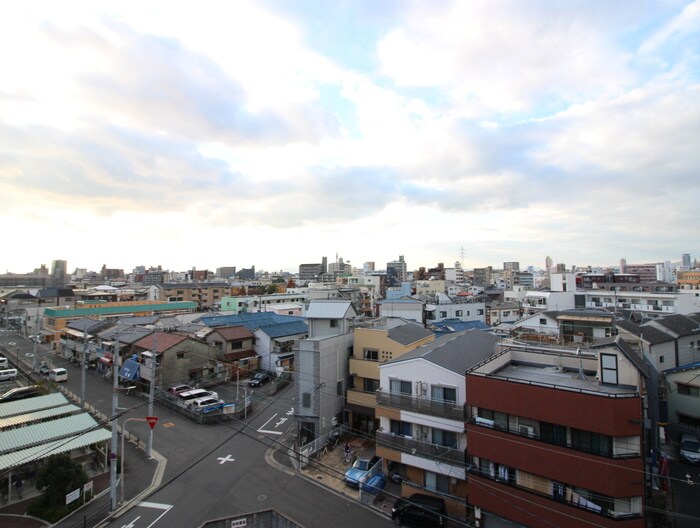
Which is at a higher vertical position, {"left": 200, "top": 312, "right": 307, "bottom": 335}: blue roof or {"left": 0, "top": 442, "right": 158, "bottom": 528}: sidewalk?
{"left": 200, "top": 312, "right": 307, "bottom": 335}: blue roof

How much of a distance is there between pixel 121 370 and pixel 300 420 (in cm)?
2089

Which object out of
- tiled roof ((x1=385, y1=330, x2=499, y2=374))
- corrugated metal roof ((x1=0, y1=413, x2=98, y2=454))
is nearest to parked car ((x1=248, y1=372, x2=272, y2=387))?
corrugated metal roof ((x1=0, y1=413, x2=98, y2=454))

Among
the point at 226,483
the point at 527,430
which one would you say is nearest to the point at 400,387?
the point at 527,430

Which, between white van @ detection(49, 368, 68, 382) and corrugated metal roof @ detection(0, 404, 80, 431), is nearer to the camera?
corrugated metal roof @ detection(0, 404, 80, 431)

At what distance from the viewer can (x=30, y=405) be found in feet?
76.3

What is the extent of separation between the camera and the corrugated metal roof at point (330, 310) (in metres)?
25.2

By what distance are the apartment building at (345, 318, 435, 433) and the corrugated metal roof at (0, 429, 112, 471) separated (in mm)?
13847

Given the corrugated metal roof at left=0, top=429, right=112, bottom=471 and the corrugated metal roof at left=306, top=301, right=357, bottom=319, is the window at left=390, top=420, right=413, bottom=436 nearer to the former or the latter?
the corrugated metal roof at left=306, top=301, right=357, bottom=319

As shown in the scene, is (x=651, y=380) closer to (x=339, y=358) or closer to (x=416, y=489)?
(x=416, y=489)

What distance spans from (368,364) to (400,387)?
5055 mm

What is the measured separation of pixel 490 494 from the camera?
44.8 ft

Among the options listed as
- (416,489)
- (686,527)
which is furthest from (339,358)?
(686,527)

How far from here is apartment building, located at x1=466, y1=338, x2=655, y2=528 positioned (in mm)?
11445

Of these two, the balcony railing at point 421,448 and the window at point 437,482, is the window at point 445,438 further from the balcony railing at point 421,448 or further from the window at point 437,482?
the window at point 437,482
